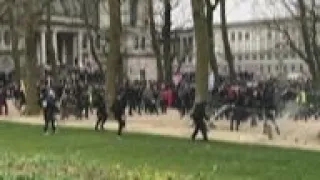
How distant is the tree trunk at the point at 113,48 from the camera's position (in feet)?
131

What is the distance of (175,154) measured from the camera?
22875mm

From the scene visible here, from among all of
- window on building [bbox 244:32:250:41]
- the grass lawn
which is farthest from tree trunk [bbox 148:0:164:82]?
window on building [bbox 244:32:250:41]

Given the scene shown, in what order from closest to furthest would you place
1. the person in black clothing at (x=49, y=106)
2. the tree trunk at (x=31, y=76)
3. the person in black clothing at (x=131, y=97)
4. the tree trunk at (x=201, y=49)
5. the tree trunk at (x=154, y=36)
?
the person in black clothing at (x=49, y=106) → the tree trunk at (x=201, y=49) → the tree trunk at (x=31, y=76) → the person in black clothing at (x=131, y=97) → the tree trunk at (x=154, y=36)

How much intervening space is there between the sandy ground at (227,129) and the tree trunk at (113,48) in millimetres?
1832

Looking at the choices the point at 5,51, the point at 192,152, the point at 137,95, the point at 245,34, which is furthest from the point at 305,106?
the point at 245,34

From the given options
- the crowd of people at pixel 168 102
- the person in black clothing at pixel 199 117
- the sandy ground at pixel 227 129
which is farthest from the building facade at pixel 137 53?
the person in black clothing at pixel 199 117

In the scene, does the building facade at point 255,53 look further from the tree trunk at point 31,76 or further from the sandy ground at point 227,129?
the sandy ground at point 227,129

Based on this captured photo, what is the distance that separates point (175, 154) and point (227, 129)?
1241cm

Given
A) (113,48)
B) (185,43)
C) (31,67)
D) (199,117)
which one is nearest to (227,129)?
(199,117)

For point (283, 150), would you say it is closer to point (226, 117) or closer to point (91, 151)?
point (91, 151)

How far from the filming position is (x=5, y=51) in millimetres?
100688

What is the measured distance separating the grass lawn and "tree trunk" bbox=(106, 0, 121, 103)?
8.69m

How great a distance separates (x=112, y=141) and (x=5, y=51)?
75.0 metres

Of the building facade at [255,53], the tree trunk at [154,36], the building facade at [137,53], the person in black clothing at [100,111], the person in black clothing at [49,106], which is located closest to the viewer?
the person in black clothing at [49,106]
